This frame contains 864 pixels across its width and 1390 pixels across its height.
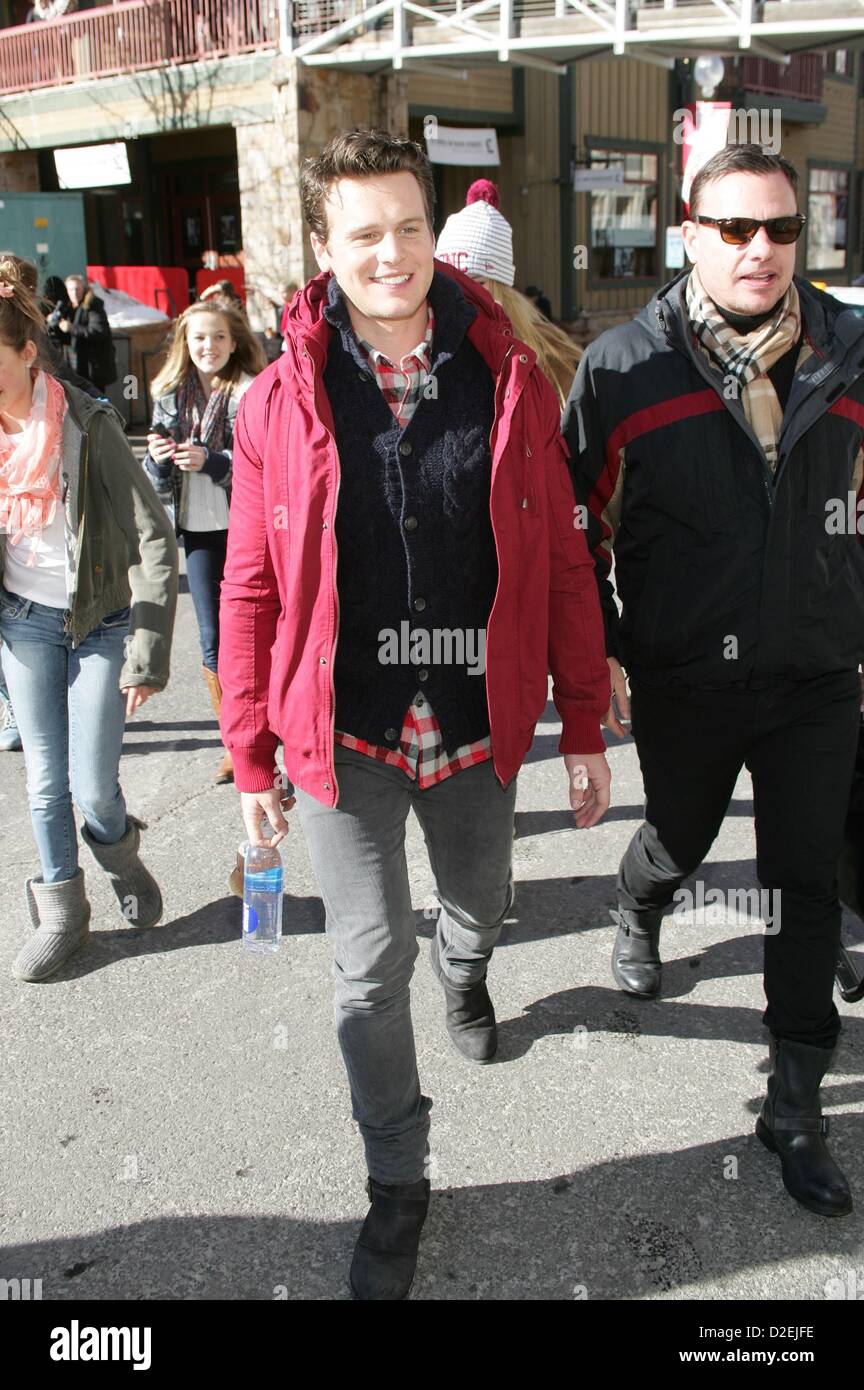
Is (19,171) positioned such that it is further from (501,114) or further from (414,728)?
(414,728)

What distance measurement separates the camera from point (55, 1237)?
8.93 feet

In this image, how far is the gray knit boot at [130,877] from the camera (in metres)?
3.97

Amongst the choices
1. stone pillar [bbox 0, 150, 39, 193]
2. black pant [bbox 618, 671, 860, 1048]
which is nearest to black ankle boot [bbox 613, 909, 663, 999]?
black pant [bbox 618, 671, 860, 1048]

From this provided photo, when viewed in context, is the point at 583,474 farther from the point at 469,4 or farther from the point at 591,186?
the point at 591,186

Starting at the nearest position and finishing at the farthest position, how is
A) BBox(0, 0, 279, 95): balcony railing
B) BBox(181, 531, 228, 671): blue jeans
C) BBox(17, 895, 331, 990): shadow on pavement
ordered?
BBox(17, 895, 331, 990): shadow on pavement, BBox(181, 531, 228, 671): blue jeans, BBox(0, 0, 279, 95): balcony railing

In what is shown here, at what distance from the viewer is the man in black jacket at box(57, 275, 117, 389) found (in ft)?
45.6

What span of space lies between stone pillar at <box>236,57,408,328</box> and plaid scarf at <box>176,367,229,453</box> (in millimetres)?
11754

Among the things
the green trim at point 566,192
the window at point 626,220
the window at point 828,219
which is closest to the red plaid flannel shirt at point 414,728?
the green trim at point 566,192

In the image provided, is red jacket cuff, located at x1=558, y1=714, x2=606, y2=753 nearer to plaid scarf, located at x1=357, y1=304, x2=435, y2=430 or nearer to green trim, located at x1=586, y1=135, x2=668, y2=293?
plaid scarf, located at x1=357, y1=304, x2=435, y2=430

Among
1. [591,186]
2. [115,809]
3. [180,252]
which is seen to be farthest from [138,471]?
[180,252]

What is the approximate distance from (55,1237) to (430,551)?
5.63 feet

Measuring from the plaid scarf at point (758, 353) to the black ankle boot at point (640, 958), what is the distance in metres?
1.45

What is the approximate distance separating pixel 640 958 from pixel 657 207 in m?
23.6

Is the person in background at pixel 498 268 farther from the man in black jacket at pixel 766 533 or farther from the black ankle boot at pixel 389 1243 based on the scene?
the black ankle boot at pixel 389 1243
